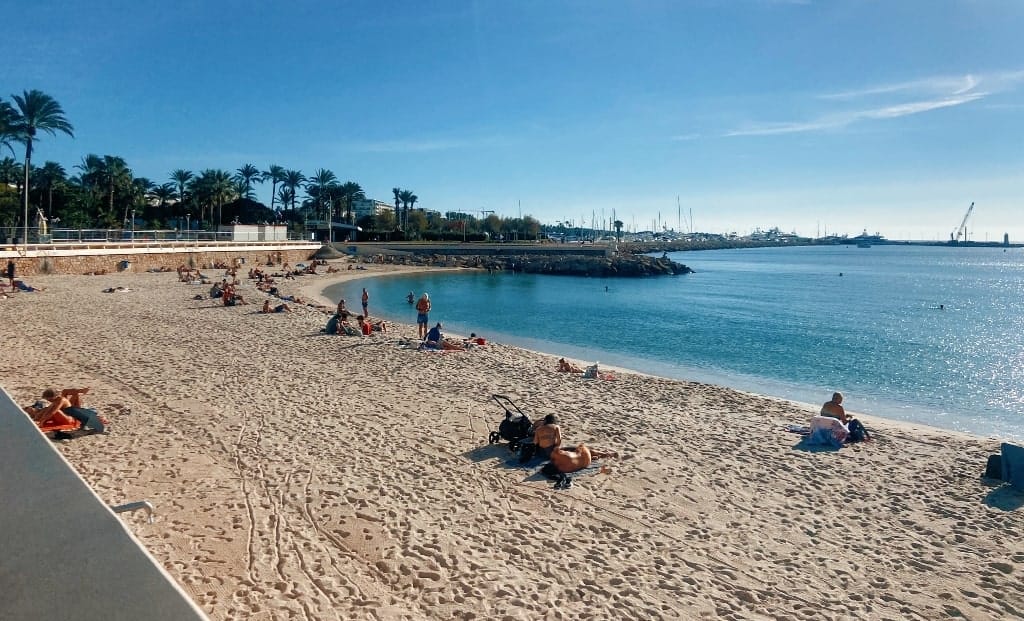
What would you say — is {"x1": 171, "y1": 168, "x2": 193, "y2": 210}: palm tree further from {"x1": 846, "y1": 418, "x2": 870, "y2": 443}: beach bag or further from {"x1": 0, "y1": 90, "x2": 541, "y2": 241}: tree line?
{"x1": 846, "y1": 418, "x2": 870, "y2": 443}: beach bag

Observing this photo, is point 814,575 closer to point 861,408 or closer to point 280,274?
point 861,408

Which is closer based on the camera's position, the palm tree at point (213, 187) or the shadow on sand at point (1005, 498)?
the shadow on sand at point (1005, 498)

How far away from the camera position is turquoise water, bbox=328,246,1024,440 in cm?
1878

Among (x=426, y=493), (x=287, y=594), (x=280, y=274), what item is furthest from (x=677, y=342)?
(x=280, y=274)

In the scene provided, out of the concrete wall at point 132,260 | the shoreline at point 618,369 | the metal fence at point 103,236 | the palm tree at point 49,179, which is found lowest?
the shoreline at point 618,369

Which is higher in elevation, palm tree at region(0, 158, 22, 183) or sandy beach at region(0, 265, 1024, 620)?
palm tree at region(0, 158, 22, 183)

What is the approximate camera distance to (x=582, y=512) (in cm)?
725

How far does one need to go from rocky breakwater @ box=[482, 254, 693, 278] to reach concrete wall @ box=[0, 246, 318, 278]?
3141 cm

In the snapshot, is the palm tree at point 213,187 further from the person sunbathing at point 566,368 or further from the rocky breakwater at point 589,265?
the person sunbathing at point 566,368

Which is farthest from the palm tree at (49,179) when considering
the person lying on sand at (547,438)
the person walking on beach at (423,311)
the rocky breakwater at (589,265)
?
the person lying on sand at (547,438)

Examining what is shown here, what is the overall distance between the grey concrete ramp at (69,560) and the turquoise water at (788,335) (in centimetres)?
1743

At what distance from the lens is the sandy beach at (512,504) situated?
5465 mm

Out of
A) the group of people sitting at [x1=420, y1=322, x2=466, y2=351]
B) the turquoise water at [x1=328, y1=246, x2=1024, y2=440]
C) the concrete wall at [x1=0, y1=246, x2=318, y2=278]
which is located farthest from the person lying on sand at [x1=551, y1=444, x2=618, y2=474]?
the concrete wall at [x1=0, y1=246, x2=318, y2=278]

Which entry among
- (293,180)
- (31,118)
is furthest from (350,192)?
(31,118)
